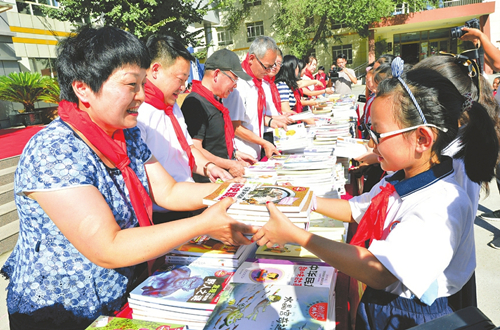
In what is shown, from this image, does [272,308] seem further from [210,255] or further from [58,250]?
[58,250]

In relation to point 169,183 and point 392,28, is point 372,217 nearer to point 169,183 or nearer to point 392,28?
point 169,183

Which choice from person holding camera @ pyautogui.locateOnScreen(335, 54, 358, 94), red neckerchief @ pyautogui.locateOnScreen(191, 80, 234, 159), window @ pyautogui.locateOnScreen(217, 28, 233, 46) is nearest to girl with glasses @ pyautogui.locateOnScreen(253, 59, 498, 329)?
red neckerchief @ pyautogui.locateOnScreen(191, 80, 234, 159)

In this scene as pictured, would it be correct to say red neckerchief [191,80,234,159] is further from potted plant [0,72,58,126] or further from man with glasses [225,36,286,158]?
potted plant [0,72,58,126]

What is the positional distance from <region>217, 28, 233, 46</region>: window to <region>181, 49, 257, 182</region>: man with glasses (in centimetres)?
2937

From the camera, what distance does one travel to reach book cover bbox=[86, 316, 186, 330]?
3.61 feet

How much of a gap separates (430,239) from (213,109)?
2286 mm

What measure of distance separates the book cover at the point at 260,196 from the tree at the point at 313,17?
24.9 meters

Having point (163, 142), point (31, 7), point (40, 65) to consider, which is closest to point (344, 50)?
point (31, 7)

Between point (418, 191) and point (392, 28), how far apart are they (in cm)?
2932

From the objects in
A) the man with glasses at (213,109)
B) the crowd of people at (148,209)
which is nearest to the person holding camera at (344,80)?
the man with glasses at (213,109)

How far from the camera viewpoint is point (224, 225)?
4.38ft

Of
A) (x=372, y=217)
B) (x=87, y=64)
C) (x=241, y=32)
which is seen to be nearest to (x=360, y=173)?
(x=372, y=217)

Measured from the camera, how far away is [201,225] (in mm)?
1300

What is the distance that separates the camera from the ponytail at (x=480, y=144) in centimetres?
131
